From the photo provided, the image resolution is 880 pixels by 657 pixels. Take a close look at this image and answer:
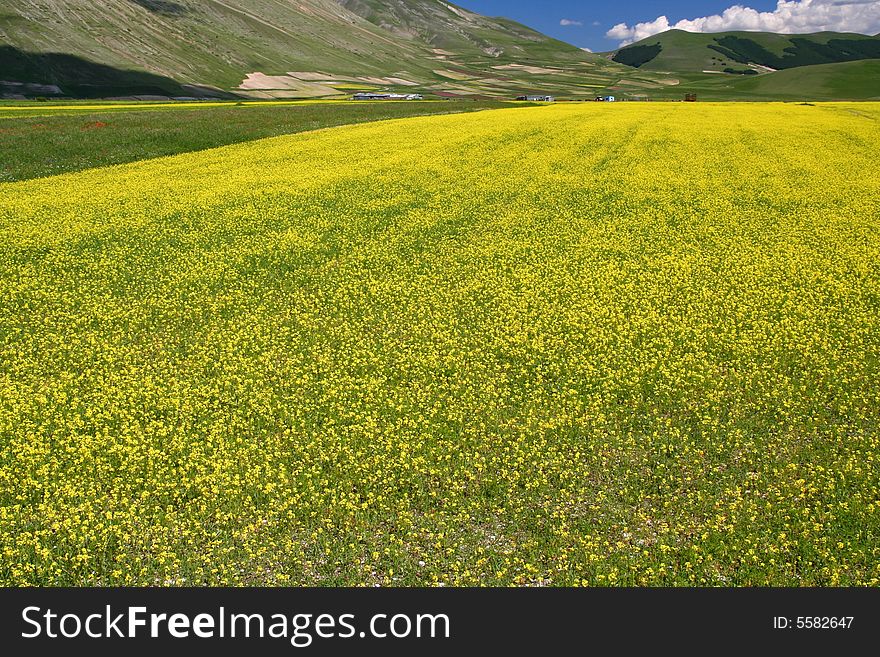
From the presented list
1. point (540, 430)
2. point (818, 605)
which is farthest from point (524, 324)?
point (818, 605)

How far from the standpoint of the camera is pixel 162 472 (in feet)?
30.5

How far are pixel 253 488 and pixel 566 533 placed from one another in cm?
481

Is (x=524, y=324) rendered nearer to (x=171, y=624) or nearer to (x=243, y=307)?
(x=243, y=307)

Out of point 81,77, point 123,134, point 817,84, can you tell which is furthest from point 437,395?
point 817,84

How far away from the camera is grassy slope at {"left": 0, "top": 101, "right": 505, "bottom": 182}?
34.4m

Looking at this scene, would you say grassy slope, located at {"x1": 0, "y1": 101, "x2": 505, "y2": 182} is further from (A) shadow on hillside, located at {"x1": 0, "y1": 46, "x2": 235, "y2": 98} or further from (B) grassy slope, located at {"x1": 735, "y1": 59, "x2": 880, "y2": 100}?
(B) grassy slope, located at {"x1": 735, "y1": 59, "x2": 880, "y2": 100}

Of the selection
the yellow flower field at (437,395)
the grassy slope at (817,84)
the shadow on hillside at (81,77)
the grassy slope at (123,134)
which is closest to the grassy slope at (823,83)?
the grassy slope at (817,84)

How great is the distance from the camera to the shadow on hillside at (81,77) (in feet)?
399

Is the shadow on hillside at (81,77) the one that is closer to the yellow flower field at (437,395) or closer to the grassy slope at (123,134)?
the grassy slope at (123,134)

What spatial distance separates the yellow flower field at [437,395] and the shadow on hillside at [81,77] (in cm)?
12175

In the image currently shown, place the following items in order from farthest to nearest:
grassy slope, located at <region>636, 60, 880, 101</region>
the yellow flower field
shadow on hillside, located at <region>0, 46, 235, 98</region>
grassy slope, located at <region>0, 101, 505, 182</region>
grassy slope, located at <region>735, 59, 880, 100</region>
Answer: grassy slope, located at <region>735, 59, 880, 100</region>
grassy slope, located at <region>636, 60, 880, 101</region>
shadow on hillside, located at <region>0, 46, 235, 98</region>
grassy slope, located at <region>0, 101, 505, 182</region>
the yellow flower field

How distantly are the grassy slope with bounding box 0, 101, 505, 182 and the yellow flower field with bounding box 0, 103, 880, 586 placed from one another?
11814 mm

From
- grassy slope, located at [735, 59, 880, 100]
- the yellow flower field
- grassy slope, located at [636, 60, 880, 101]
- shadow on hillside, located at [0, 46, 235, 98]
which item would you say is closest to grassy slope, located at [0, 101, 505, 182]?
the yellow flower field

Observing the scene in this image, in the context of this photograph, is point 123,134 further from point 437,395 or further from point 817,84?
point 817,84
